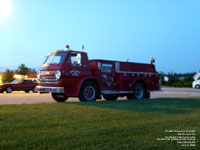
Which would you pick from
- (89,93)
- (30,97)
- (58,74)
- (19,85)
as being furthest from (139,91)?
(19,85)

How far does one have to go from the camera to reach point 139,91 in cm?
1653

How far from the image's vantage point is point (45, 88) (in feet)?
41.8

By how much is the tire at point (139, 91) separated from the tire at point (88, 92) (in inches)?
135

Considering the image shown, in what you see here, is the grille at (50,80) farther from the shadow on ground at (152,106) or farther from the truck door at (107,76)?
the truck door at (107,76)

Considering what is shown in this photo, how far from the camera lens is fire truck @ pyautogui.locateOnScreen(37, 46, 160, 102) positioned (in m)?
12.6

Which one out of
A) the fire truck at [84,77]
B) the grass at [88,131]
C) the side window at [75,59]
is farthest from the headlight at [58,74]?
the grass at [88,131]

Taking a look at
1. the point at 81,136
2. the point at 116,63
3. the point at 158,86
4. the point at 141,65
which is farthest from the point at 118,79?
the point at 81,136

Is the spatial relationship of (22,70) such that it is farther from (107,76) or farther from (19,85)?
(107,76)

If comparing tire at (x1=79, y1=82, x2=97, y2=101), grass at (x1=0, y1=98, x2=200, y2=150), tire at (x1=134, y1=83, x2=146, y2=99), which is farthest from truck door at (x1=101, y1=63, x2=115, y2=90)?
grass at (x1=0, y1=98, x2=200, y2=150)

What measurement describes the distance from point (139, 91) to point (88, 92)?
14.0 feet

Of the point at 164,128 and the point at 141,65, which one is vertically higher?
the point at 141,65

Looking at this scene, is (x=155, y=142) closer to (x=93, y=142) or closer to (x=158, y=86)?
(x=93, y=142)

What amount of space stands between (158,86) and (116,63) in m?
3.96

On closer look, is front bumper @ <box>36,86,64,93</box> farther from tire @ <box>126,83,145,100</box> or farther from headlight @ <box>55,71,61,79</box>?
tire @ <box>126,83,145,100</box>
